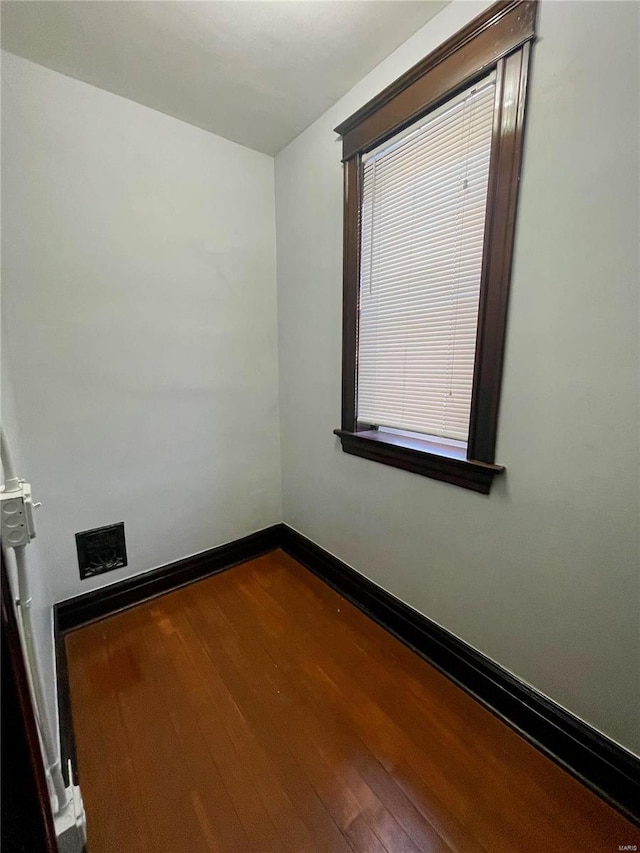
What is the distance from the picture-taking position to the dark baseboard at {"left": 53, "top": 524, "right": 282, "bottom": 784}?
4.40 ft

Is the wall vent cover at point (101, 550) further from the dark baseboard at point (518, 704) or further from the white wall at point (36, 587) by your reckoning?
the dark baseboard at point (518, 704)

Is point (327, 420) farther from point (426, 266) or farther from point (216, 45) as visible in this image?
point (216, 45)

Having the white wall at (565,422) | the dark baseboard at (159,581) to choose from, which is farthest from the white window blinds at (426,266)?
the dark baseboard at (159,581)

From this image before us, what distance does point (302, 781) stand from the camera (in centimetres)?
107

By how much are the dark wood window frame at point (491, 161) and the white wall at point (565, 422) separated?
39 mm

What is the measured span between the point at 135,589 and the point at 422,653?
4.60ft

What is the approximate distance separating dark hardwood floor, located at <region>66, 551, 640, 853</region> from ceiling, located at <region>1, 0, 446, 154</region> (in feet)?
7.60

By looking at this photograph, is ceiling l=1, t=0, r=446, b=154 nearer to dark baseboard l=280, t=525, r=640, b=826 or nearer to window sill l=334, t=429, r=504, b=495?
window sill l=334, t=429, r=504, b=495

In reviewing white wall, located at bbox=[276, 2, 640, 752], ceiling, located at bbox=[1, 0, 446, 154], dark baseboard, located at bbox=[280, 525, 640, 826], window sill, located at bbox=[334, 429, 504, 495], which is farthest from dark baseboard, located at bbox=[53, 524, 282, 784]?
ceiling, located at bbox=[1, 0, 446, 154]

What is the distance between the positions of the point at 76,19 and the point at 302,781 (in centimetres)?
251

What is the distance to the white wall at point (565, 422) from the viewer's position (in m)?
0.92

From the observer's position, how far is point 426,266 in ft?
4.47

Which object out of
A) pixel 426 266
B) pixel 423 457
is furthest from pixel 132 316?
pixel 423 457

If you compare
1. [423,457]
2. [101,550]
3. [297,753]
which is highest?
[423,457]
